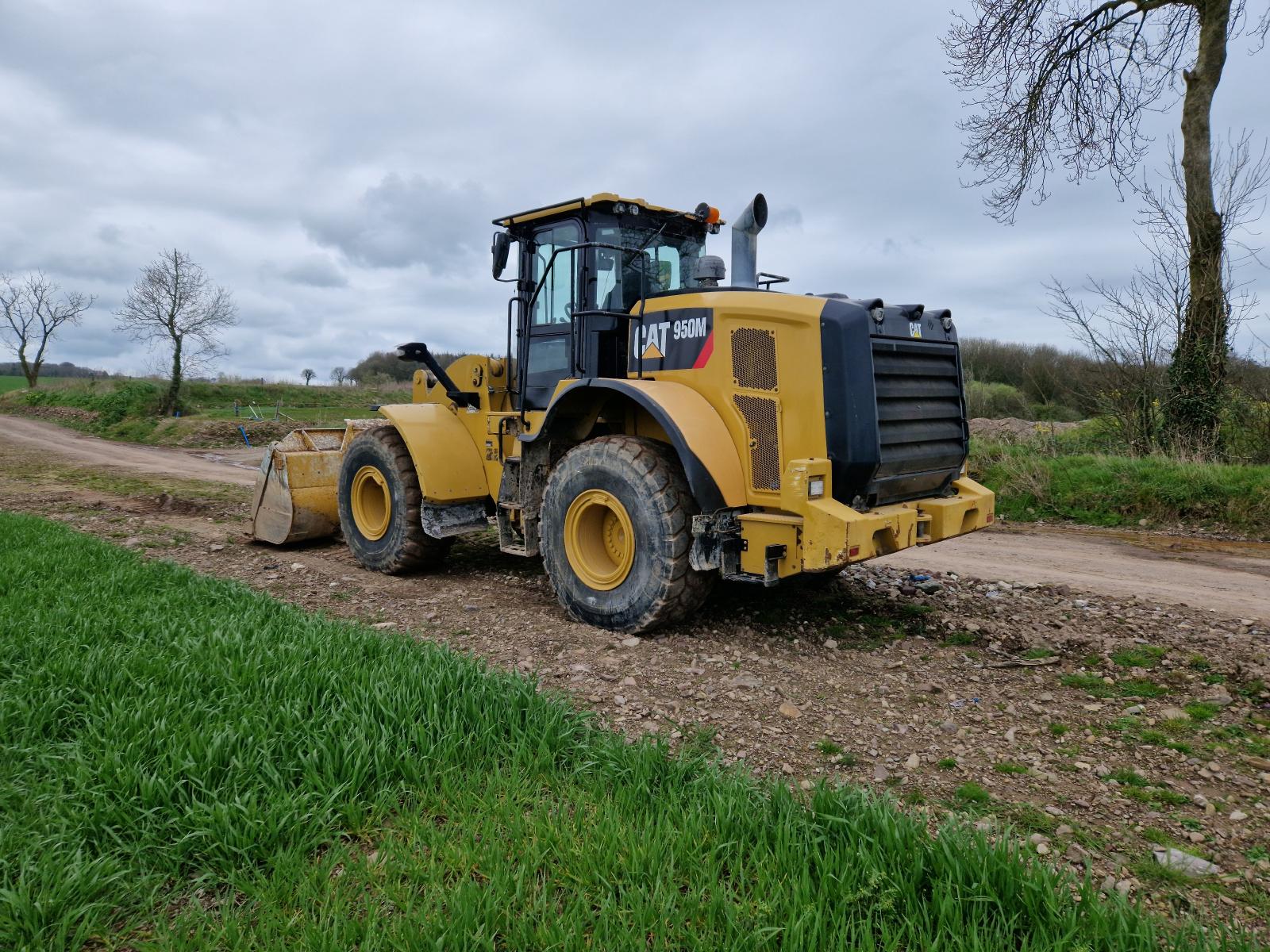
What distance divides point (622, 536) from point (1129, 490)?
7.97 m

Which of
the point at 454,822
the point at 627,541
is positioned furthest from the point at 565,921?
the point at 627,541

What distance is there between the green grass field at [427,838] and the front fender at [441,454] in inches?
123

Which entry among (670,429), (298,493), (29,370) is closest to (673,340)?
(670,429)

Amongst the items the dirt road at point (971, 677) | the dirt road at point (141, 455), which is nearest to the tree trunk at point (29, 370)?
the dirt road at point (141, 455)

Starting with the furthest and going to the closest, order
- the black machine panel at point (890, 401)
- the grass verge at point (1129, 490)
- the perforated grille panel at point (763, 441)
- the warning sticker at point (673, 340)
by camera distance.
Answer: the grass verge at point (1129, 490) < the warning sticker at point (673, 340) < the perforated grille panel at point (763, 441) < the black machine panel at point (890, 401)

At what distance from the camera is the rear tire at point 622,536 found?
5238 millimetres

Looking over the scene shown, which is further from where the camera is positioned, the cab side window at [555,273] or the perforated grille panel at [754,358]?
the cab side window at [555,273]

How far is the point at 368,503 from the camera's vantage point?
318 inches

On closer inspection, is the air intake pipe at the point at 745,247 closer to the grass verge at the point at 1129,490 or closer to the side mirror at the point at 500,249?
the side mirror at the point at 500,249

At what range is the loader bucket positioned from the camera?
8562 mm

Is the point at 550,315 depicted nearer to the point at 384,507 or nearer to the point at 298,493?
the point at 384,507

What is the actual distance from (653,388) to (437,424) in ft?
9.13

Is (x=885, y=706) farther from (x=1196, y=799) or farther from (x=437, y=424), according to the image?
(x=437, y=424)

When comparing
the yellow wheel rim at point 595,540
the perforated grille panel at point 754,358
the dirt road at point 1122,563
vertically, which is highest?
the perforated grille panel at point 754,358
